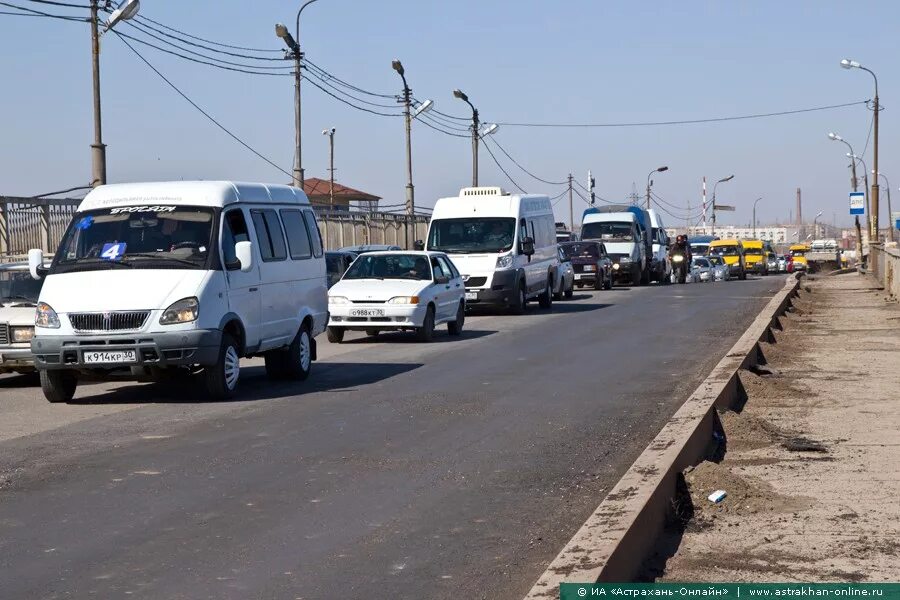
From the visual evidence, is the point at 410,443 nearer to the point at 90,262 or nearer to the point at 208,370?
the point at 208,370

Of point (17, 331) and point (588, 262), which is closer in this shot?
point (17, 331)

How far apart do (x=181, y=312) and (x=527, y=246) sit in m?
16.2

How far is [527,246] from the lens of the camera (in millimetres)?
28359

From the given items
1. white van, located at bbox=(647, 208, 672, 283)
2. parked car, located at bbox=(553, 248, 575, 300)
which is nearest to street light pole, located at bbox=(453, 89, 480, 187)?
white van, located at bbox=(647, 208, 672, 283)

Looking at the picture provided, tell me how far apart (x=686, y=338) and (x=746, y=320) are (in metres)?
5.00

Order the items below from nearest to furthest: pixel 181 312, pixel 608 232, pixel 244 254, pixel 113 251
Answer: pixel 181 312
pixel 113 251
pixel 244 254
pixel 608 232

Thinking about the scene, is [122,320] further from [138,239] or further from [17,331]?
[17,331]

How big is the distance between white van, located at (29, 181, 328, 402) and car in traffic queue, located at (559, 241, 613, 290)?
29370 mm

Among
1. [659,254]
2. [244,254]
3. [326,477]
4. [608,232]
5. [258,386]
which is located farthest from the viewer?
[659,254]

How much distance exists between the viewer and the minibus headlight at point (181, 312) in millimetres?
12695

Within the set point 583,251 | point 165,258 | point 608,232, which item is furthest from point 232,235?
point 608,232

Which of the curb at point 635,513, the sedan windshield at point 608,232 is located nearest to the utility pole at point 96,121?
the curb at point 635,513

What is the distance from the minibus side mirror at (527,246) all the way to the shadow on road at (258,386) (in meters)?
11.7

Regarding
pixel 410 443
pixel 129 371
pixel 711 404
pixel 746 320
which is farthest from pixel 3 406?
pixel 746 320
